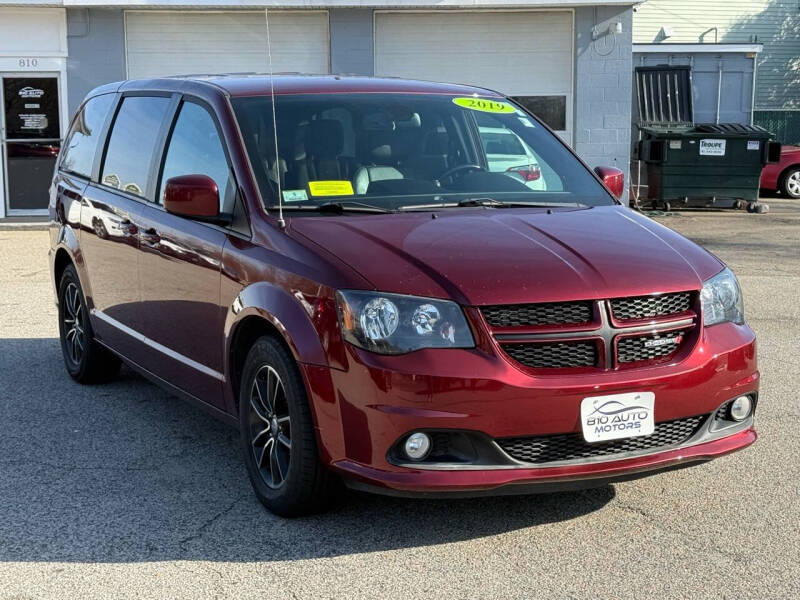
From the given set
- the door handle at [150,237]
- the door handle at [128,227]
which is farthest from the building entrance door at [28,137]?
the door handle at [150,237]

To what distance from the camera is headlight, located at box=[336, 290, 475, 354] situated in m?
3.98

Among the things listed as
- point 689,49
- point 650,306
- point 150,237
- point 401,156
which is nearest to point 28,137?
point 689,49

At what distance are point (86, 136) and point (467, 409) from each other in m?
A: 4.04

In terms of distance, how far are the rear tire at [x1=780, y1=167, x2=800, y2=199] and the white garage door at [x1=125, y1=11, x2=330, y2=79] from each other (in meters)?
9.96

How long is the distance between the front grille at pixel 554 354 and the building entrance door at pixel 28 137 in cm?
1486

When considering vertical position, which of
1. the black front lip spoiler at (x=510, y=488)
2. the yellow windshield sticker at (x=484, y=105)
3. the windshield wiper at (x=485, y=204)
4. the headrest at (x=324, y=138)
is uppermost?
the yellow windshield sticker at (x=484, y=105)

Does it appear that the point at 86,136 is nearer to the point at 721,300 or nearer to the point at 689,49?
the point at 721,300

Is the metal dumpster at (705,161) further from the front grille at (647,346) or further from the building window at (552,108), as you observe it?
the front grille at (647,346)

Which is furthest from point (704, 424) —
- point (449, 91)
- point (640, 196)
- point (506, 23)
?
point (640, 196)

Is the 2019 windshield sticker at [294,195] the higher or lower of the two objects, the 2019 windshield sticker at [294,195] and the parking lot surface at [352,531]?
the higher

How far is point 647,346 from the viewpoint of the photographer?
417 cm

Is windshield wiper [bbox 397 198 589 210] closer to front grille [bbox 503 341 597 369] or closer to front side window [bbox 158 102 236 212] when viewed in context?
front side window [bbox 158 102 236 212]

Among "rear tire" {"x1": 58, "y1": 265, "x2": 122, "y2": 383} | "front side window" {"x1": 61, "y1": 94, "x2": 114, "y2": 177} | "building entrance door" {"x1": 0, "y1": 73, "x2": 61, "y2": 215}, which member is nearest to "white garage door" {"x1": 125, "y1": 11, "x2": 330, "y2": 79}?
"building entrance door" {"x1": 0, "y1": 73, "x2": 61, "y2": 215}

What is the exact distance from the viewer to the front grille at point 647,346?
162 inches
